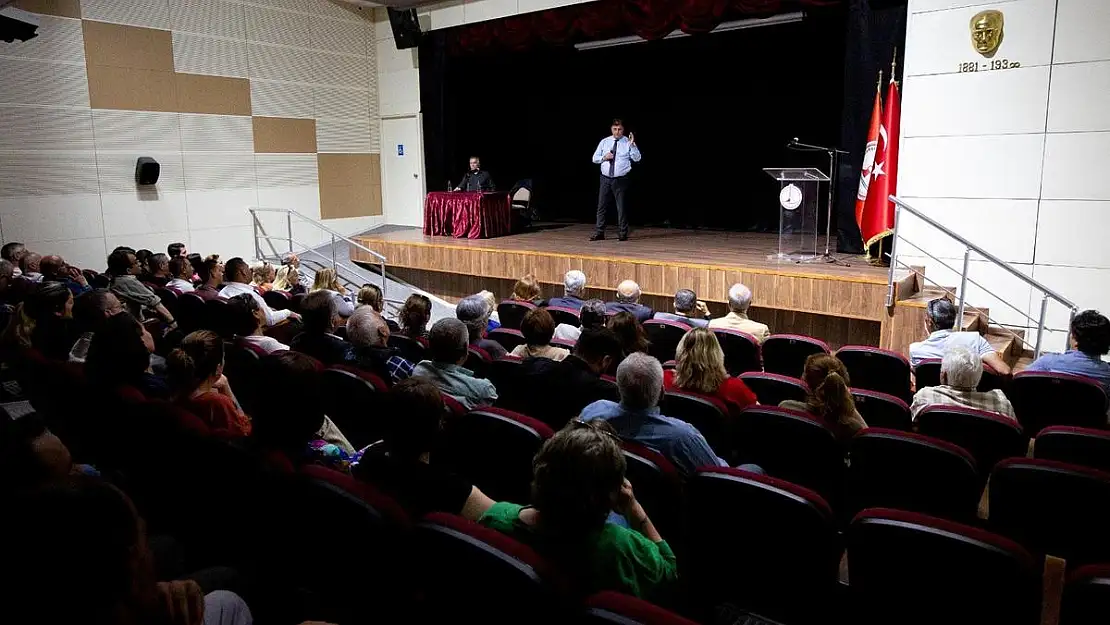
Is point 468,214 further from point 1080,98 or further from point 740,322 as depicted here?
point 1080,98

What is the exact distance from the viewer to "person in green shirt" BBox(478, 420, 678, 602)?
1.72 m

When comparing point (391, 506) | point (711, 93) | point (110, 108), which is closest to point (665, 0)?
point (711, 93)

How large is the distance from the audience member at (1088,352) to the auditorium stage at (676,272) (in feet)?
7.65

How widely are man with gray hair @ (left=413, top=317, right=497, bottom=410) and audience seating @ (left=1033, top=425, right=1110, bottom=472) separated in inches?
86.5

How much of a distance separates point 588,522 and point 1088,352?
350cm

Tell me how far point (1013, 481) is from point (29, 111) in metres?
10.3

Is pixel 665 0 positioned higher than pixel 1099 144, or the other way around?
pixel 665 0

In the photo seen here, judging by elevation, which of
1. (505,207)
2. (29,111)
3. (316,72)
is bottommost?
(505,207)

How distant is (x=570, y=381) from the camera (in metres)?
3.27

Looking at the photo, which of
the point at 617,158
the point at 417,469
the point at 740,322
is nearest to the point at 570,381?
the point at 417,469

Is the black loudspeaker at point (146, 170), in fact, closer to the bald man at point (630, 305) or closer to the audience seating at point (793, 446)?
the bald man at point (630, 305)

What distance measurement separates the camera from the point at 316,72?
11484mm

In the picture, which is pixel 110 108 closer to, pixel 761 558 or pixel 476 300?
pixel 476 300

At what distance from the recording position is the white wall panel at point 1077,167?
6352mm
